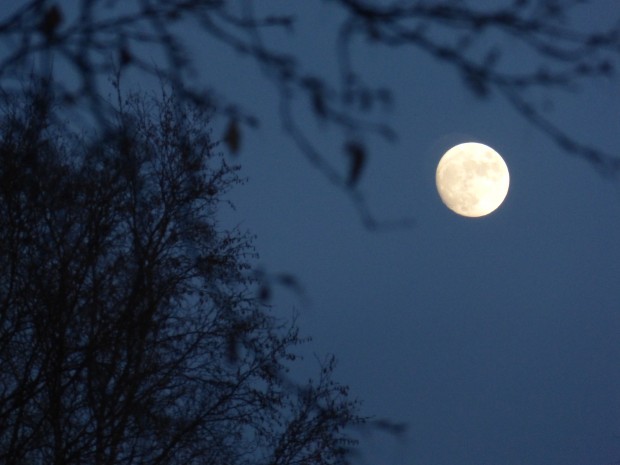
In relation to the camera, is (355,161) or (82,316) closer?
(355,161)

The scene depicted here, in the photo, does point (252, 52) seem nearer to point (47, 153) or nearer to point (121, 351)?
point (47, 153)

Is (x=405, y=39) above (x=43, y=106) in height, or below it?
below

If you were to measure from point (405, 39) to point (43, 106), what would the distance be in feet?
5.16

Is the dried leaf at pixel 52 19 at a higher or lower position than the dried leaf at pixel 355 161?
higher

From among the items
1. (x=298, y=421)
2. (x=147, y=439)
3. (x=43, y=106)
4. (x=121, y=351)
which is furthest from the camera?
(x=298, y=421)

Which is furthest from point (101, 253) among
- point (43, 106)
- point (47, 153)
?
point (43, 106)

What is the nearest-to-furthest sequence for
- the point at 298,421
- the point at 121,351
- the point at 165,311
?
the point at 121,351, the point at 165,311, the point at 298,421

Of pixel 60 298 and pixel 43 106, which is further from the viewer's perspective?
pixel 60 298

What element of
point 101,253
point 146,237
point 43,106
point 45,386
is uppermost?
point 146,237

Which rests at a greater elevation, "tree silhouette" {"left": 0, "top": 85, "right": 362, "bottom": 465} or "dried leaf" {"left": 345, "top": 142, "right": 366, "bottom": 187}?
"tree silhouette" {"left": 0, "top": 85, "right": 362, "bottom": 465}

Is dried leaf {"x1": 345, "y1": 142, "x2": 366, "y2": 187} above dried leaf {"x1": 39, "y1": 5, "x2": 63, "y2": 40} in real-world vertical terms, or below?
below

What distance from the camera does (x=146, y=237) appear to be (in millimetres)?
9281

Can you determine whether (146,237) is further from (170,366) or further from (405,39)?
(405,39)

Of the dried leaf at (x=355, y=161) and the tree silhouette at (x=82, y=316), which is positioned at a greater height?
the tree silhouette at (x=82, y=316)
